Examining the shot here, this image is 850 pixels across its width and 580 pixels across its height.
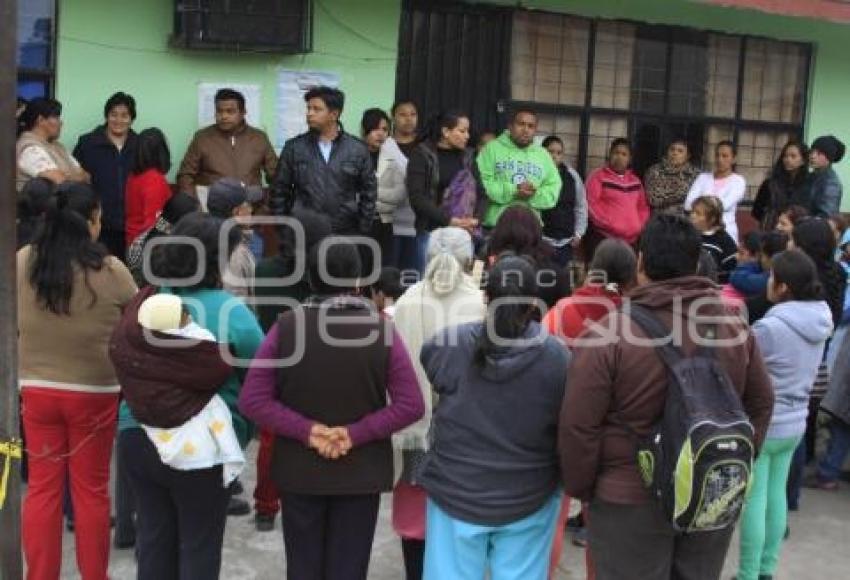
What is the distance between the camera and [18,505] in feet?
11.5

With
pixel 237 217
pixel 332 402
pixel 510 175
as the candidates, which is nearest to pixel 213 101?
pixel 510 175

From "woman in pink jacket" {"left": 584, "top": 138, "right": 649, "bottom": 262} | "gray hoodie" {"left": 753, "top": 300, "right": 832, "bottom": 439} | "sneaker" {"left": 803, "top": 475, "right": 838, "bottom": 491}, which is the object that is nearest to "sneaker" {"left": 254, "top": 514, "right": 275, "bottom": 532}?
"gray hoodie" {"left": 753, "top": 300, "right": 832, "bottom": 439}

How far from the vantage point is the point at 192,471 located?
10.9 ft

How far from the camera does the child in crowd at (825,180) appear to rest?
26.2 ft

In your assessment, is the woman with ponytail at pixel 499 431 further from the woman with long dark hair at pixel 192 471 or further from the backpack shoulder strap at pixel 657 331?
the woman with long dark hair at pixel 192 471

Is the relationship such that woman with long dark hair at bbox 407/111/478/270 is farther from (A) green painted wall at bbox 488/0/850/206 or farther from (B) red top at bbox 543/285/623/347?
(B) red top at bbox 543/285/623/347

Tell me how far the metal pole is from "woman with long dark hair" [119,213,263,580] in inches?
15.6

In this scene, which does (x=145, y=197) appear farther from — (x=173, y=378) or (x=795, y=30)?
(x=795, y=30)

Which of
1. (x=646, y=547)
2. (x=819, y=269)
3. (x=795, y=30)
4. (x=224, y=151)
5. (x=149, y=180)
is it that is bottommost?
(x=646, y=547)

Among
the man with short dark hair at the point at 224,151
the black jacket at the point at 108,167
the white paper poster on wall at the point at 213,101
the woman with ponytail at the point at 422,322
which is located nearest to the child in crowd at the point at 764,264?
the woman with ponytail at the point at 422,322

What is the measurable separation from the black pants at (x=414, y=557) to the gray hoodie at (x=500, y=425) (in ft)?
2.55

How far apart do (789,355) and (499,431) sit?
171 cm

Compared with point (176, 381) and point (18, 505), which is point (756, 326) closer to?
point (176, 381)

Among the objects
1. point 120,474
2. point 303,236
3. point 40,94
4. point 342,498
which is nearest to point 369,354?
point 342,498
